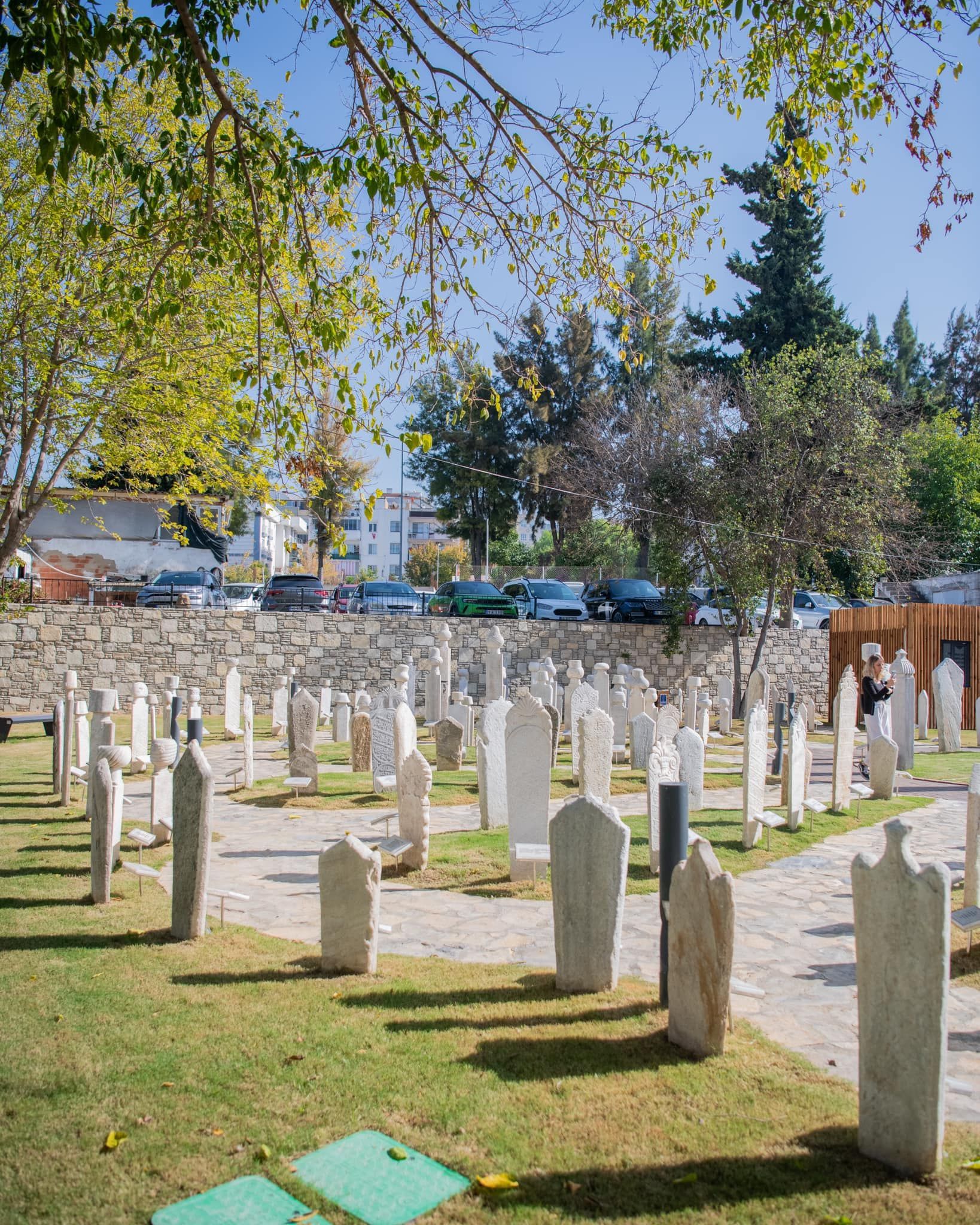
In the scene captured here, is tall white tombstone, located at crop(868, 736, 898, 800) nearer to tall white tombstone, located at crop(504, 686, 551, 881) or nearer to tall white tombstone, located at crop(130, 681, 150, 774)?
tall white tombstone, located at crop(504, 686, 551, 881)

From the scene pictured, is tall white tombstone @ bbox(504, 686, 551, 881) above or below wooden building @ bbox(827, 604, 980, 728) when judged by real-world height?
below

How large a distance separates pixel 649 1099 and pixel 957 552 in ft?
115

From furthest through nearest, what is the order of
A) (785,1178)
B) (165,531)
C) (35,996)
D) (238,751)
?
1. (165,531)
2. (238,751)
3. (35,996)
4. (785,1178)

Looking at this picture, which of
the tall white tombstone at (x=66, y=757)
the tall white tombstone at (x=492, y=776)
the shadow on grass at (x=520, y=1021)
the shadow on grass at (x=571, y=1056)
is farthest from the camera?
the tall white tombstone at (x=66, y=757)

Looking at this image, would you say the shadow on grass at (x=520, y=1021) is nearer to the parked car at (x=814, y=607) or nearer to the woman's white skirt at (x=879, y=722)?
the woman's white skirt at (x=879, y=722)

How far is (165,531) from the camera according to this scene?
33344 millimetres

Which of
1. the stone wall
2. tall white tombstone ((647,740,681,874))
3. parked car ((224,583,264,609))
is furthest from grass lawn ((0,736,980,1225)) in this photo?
parked car ((224,583,264,609))

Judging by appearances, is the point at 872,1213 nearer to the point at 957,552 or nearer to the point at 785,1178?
the point at 785,1178

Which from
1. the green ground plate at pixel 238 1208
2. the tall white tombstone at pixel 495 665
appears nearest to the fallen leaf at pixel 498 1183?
the green ground plate at pixel 238 1208

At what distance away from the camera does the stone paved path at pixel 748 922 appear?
4367mm

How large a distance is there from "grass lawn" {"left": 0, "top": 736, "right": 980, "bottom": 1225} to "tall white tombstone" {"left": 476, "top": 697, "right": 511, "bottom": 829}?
3.64 meters

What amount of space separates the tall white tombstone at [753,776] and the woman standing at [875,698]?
15.8 feet

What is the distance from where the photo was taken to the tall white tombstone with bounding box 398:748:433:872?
717 centimetres

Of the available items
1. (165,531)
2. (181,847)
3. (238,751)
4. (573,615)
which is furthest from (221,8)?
(165,531)
